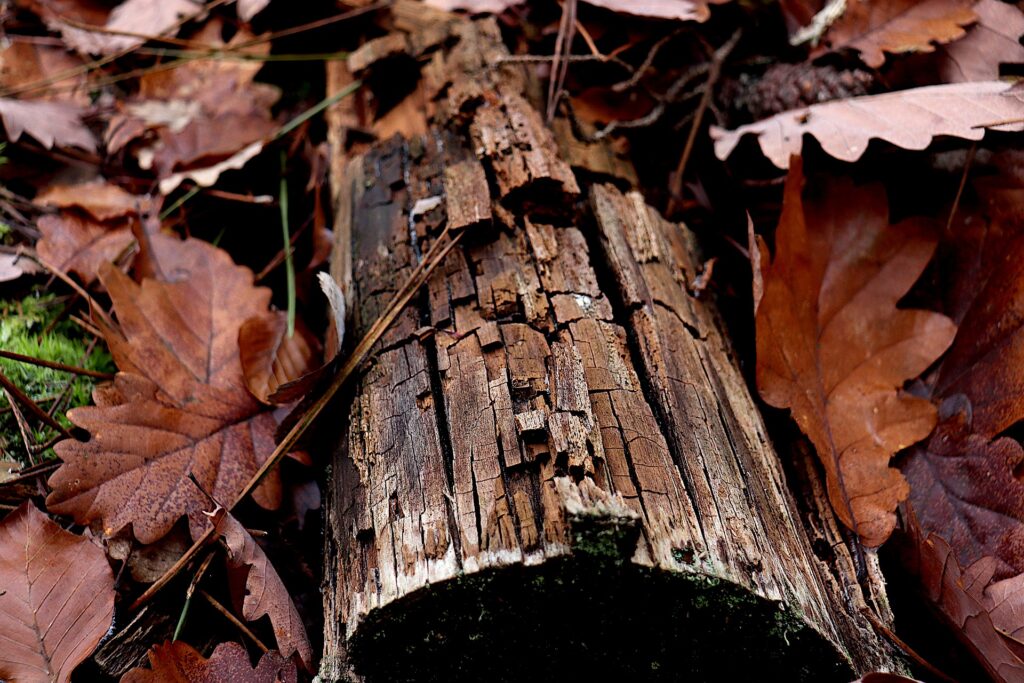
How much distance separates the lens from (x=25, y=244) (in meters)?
2.22

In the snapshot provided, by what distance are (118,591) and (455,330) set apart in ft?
3.01

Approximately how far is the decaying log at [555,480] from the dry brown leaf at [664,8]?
59 cm

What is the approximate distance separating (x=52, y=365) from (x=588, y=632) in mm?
1407

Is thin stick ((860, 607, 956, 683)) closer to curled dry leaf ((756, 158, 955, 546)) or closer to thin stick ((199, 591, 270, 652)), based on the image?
curled dry leaf ((756, 158, 955, 546))

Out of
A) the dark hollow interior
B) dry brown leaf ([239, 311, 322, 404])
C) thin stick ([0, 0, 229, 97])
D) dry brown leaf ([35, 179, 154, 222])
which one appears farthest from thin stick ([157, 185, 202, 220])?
the dark hollow interior

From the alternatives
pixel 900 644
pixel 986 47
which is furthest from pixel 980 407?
pixel 986 47

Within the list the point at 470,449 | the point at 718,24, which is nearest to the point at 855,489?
the point at 470,449

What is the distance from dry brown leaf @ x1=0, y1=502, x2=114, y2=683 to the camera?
4.57ft

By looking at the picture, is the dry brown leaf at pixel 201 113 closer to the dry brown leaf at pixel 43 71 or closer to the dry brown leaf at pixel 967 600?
the dry brown leaf at pixel 43 71

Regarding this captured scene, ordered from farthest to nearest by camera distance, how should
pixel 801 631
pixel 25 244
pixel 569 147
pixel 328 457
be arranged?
pixel 25 244, pixel 569 147, pixel 328 457, pixel 801 631

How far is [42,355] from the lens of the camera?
1948 mm

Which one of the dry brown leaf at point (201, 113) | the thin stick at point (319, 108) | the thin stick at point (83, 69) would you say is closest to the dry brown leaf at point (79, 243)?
the dry brown leaf at point (201, 113)

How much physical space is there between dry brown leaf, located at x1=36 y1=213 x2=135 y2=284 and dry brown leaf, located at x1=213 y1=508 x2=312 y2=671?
3.23 ft

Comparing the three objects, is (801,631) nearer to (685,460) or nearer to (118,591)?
(685,460)
